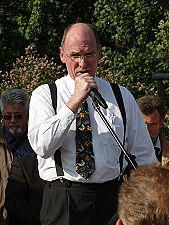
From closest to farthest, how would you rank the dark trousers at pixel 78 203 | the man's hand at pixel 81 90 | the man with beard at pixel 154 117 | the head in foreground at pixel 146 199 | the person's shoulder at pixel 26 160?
the head in foreground at pixel 146 199 < the man's hand at pixel 81 90 < the dark trousers at pixel 78 203 < the person's shoulder at pixel 26 160 < the man with beard at pixel 154 117

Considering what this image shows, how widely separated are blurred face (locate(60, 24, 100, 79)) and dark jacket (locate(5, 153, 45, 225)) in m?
1.00

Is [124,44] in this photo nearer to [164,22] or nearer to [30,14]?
[164,22]

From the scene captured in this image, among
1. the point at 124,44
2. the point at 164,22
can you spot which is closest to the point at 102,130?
the point at 164,22

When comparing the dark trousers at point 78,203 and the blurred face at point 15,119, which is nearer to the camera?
the dark trousers at point 78,203

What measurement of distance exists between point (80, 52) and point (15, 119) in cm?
157

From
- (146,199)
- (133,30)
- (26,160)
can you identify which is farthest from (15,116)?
(133,30)

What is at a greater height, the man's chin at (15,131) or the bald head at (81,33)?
the bald head at (81,33)

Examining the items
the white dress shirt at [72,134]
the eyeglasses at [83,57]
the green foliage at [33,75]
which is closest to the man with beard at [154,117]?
the white dress shirt at [72,134]

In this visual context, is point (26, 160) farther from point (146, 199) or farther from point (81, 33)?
point (146, 199)

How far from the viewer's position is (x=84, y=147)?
3588mm

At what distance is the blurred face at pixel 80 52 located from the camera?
12.3ft

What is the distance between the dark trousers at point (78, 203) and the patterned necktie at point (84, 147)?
0.11 meters

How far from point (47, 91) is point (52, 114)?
0.57 feet

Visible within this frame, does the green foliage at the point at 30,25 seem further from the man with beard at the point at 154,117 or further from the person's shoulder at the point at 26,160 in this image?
the person's shoulder at the point at 26,160
